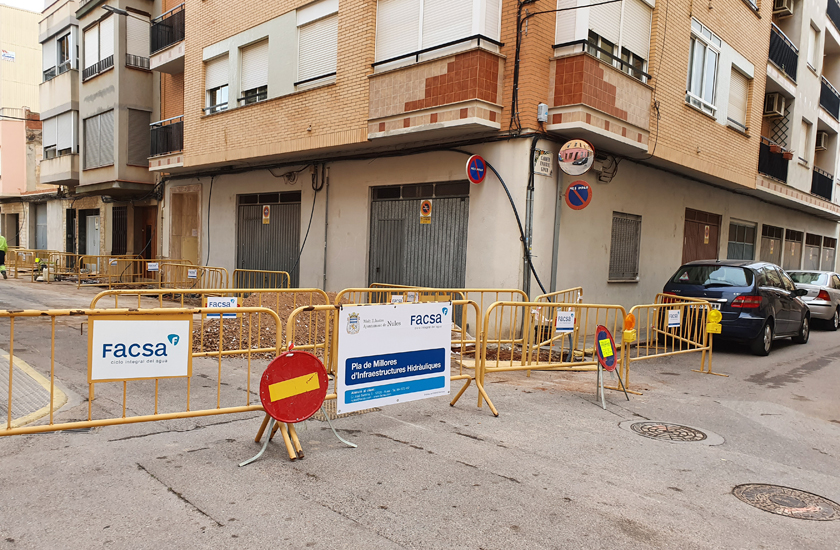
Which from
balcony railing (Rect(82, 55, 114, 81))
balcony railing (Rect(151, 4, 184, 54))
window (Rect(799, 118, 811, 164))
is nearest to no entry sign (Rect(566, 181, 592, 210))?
balcony railing (Rect(151, 4, 184, 54))

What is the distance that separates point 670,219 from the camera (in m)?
15.2

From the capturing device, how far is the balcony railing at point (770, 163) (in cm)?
1825

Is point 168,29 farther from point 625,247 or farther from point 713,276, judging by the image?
point 713,276

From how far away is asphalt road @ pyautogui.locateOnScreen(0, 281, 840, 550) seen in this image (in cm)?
338

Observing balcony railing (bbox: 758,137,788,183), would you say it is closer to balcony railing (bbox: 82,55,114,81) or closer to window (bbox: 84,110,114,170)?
window (bbox: 84,110,114,170)

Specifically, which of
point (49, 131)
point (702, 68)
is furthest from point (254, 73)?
point (49, 131)

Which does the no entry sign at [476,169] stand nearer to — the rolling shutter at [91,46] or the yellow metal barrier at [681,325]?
the yellow metal barrier at [681,325]

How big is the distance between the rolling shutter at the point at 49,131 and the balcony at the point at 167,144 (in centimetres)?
944

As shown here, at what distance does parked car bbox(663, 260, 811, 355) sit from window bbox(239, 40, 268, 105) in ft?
35.8

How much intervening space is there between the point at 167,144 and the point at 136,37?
5.98 metres

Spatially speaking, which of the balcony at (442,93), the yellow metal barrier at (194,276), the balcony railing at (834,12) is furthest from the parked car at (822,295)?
the yellow metal barrier at (194,276)

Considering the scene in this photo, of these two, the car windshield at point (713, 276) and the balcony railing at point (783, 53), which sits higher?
the balcony railing at point (783, 53)

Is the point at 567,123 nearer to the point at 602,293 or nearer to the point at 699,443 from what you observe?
the point at 602,293

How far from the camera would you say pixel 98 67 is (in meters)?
22.8
